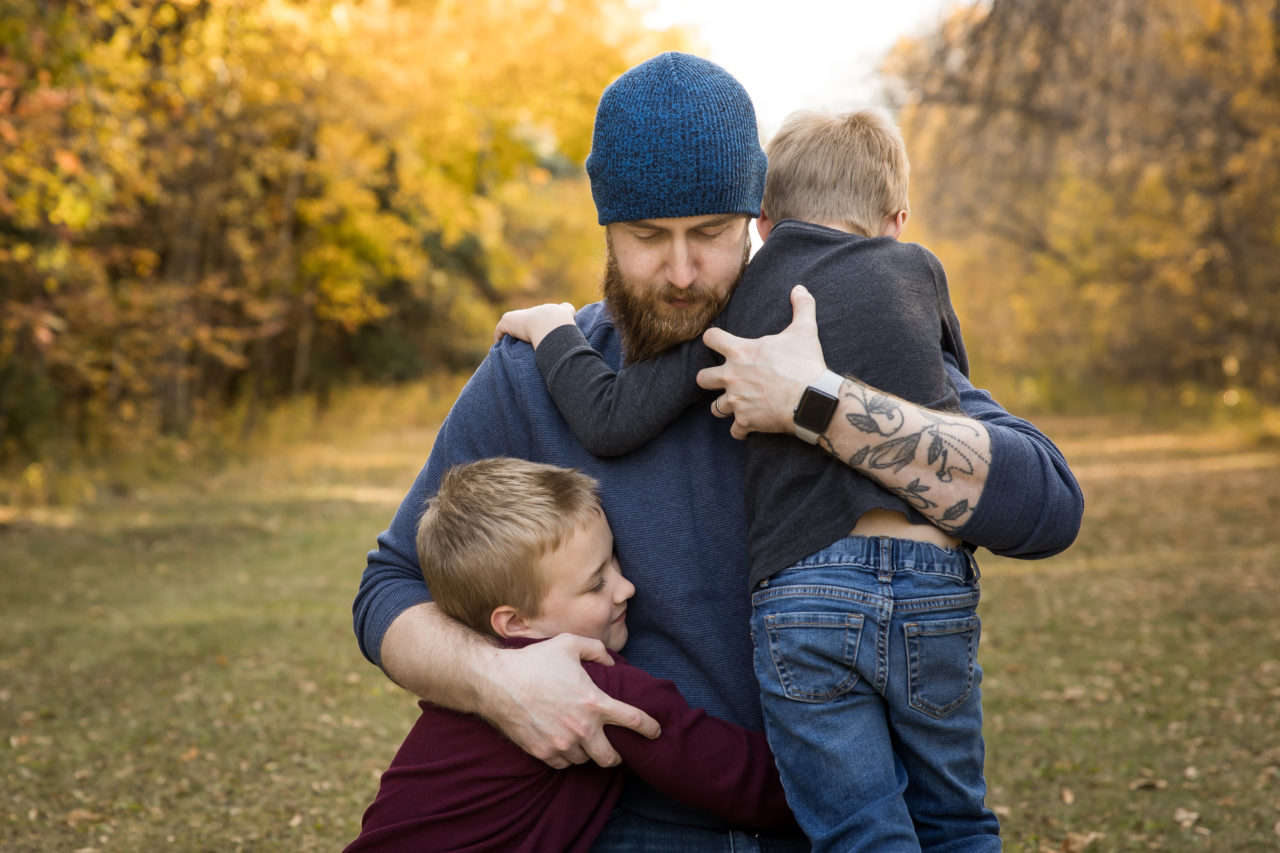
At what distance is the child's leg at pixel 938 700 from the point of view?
1989mm

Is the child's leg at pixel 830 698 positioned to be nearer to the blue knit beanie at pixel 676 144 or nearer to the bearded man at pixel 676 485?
the bearded man at pixel 676 485

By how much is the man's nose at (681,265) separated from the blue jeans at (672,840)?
38.8 inches

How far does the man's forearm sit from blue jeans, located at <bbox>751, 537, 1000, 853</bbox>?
494 millimetres

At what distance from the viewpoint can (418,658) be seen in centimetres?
208

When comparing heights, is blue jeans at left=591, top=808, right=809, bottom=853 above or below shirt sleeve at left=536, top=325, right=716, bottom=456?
below

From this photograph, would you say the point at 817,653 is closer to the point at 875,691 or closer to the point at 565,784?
the point at 875,691

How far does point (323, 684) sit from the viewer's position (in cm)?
620

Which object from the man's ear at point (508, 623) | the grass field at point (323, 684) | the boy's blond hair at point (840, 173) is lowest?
the grass field at point (323, 684)

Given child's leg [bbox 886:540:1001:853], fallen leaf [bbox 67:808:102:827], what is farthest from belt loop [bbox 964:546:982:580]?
fallen leaf [bbox 67:808:102:827]

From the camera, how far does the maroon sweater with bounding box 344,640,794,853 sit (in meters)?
1.97

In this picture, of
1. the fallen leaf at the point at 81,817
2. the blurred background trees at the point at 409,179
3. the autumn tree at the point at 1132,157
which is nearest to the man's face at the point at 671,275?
the fallen leaf at the point at 81,817

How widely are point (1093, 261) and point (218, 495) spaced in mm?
14790

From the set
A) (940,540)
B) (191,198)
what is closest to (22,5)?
(940,540)

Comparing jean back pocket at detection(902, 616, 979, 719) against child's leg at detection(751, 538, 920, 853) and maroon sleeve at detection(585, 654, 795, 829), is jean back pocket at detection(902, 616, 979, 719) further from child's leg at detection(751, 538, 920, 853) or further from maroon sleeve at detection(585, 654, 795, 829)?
maroon sleeve at detection(585, 654, 795, 829)
